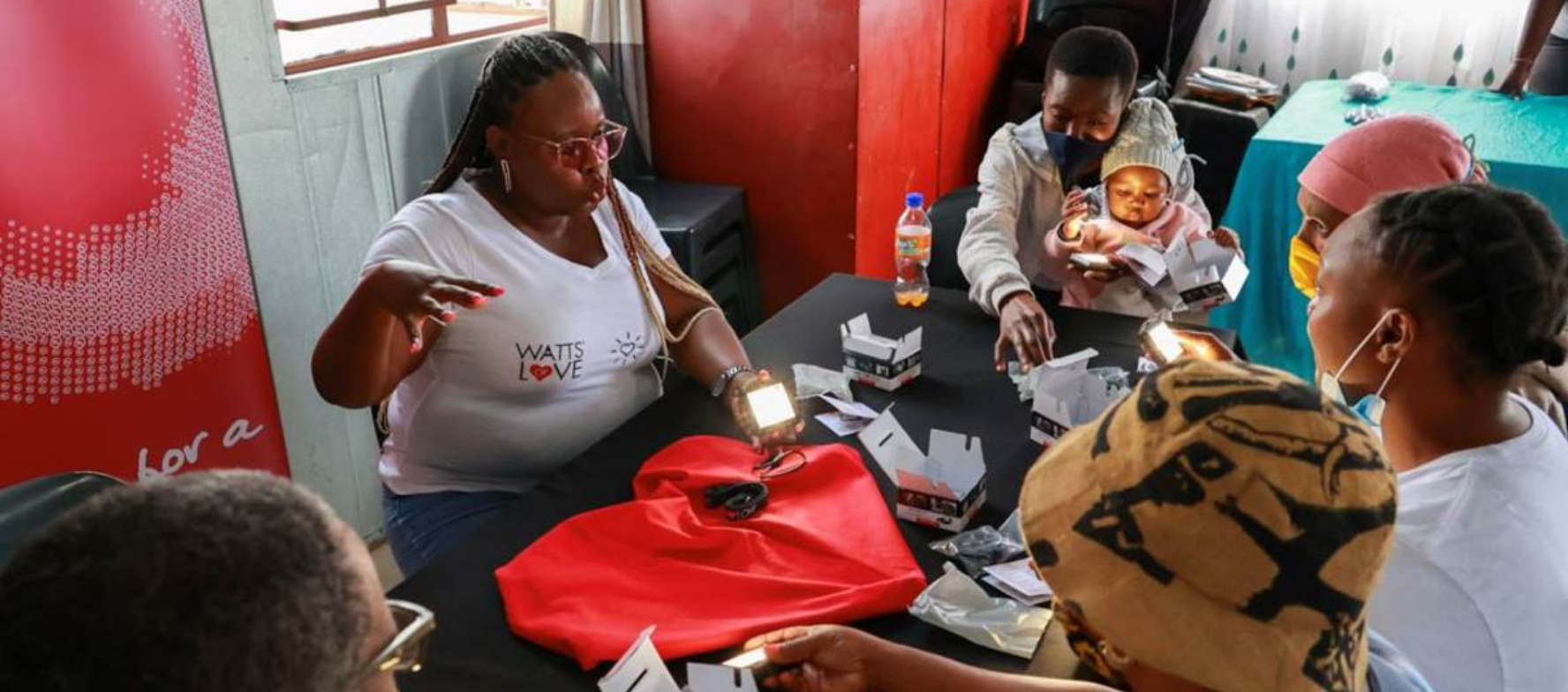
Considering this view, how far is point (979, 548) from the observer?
149 centimetres

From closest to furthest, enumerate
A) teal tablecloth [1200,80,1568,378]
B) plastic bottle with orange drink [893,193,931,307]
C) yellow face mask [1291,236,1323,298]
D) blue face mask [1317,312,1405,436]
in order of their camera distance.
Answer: blue face mask [1317,312,1405,436] → yellow face mask [1291,236,1323,298] → plastic bottle with orange drink [893,193,931,307] → teal tablecloth [1200,80,1568,378]

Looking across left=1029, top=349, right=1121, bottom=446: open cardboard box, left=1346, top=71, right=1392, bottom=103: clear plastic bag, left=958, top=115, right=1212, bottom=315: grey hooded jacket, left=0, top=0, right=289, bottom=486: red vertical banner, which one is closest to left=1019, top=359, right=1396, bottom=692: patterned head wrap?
left=1029, top=349, right=1121, bottom=446: open cardboard box

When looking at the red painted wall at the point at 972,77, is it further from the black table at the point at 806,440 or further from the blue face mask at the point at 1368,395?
the blue face mask at the point at 1368,395

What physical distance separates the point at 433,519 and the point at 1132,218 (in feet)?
5.70

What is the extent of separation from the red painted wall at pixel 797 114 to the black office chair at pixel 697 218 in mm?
110

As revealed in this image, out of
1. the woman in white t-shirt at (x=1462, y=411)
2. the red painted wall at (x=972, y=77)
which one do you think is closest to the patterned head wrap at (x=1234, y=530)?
the woman in white t-shirt at (x=1462, y=411)

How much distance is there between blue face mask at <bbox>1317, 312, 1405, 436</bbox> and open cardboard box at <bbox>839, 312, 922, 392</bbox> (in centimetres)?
70

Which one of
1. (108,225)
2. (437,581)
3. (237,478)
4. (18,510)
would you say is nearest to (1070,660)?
(437,581)

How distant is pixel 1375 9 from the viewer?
4.92 meters

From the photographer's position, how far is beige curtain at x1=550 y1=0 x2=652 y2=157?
3678 mm

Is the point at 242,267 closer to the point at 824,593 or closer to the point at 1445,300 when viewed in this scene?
the point at 824,593

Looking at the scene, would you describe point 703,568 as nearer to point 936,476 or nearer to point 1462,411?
point 936,476

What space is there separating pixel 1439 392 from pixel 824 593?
2.71 ft

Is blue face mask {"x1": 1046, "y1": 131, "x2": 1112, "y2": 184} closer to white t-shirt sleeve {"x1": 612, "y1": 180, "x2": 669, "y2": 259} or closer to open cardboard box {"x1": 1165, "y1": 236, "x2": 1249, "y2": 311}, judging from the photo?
open cardboard box {"x1": 1165, "y1": 236, "x2": 1249, "y2": 311}
